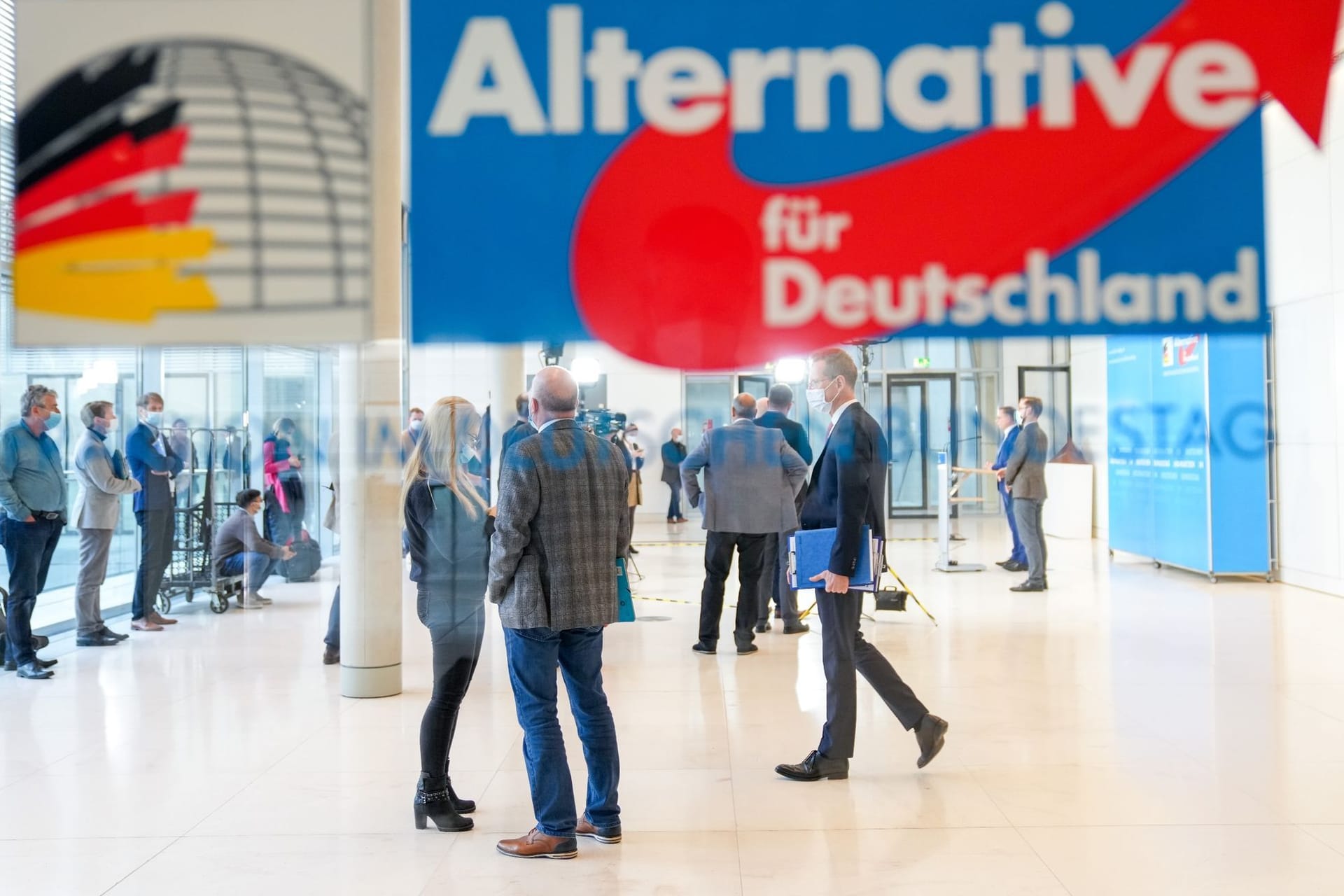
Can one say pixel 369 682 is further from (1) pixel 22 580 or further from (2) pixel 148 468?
(2) pixel 148 468

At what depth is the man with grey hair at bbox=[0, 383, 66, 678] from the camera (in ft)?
18.1

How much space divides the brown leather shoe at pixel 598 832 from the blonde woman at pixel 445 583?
337mm

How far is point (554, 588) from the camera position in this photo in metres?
2.94

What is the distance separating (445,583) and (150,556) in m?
4.84

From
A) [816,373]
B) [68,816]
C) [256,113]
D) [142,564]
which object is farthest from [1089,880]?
[142,564]

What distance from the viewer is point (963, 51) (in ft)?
5.20

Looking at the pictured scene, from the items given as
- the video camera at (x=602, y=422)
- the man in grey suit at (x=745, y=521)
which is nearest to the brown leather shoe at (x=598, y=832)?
the video camera at (x=602, y=422)

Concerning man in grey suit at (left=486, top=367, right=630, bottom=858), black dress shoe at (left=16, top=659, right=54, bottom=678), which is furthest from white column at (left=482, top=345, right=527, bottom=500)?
black dress shoe at (left=16, top=659, right=54, bottom=678)

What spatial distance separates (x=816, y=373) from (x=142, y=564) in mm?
6416

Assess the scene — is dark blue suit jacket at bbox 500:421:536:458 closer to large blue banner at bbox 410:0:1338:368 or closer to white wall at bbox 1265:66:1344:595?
large blue banner at bbox 410:0:1338:368

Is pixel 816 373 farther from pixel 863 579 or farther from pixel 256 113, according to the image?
pixel 863 579

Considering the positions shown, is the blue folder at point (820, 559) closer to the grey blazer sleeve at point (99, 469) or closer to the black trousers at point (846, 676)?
the black trousers at point (846, 676)

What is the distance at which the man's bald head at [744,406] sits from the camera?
187 cm

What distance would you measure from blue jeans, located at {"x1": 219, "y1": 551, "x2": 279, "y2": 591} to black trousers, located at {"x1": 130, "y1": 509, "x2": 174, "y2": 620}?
0.46 metres
